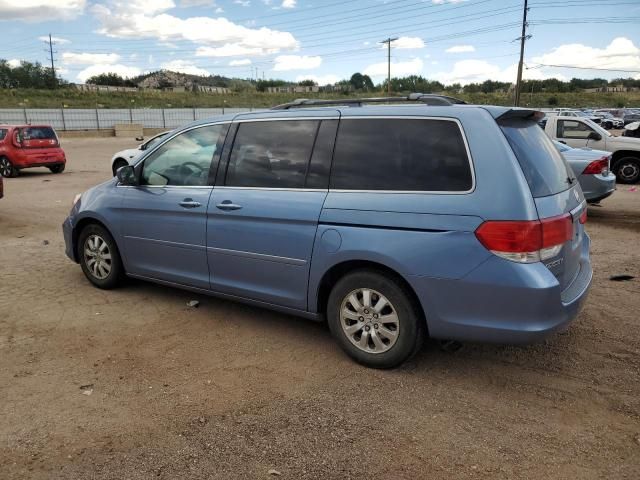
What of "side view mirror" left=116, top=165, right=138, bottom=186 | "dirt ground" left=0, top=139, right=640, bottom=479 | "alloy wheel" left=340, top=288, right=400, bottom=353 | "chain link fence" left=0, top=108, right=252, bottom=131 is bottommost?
"dirt ground" left=0, top=139, right=640, bottom=479

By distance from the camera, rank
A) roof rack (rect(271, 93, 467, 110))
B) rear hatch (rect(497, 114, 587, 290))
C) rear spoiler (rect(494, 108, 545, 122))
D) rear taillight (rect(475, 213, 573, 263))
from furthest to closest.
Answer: roof rack (rect(271, 93, 467, 110)), rear spoiler (rect(494, 108, 545, 122)), rear hatch (rect(497, 114, 587, 290)), rear taillight (rect(475, 213, 573, 263))

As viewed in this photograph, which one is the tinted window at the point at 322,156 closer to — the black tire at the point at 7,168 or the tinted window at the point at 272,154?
the tinted window at the point at 272,154

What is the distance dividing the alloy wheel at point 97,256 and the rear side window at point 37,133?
43.6ft

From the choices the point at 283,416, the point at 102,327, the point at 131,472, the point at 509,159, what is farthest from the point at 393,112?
the point at 102,327

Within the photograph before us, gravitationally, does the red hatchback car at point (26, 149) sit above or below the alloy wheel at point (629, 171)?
above

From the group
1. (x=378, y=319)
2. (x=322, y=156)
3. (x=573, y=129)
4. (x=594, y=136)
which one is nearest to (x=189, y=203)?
(x=322, y=156)

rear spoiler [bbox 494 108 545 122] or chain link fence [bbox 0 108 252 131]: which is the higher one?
chain link fence [bbox 0 108 252 131]

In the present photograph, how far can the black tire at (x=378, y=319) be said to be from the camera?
360 centimetres

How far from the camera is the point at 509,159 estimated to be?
10.8ft

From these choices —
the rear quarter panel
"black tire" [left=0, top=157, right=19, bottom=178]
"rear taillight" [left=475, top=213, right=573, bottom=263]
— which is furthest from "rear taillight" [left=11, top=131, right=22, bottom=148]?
"rear taillight" [left=475, top=213, right=573, bottom=263]

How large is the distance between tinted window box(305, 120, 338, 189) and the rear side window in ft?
51.5

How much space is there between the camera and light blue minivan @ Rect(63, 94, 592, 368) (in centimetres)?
327

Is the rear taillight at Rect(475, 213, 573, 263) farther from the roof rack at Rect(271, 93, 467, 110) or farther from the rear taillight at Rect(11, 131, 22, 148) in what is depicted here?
the rear taillight at Rect(11, 131, 22, 148)

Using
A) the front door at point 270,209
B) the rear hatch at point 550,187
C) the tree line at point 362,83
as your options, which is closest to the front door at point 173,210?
the front door at point 270,209
